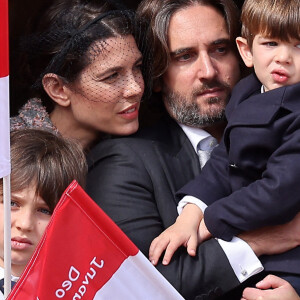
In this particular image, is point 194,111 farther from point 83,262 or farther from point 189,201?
point 83,262

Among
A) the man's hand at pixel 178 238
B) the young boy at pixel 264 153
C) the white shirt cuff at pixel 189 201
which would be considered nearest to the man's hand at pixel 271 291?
the young boy at pixel 264 153

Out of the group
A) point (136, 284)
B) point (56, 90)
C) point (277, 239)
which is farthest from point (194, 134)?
point (136, 284)

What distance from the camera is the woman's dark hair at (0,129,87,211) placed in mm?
3492

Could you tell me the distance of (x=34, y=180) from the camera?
11.5 ft

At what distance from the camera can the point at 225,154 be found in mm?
3766

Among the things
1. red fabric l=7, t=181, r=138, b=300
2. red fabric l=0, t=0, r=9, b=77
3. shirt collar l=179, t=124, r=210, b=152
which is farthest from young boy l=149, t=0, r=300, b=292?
red fabric l=0, t=0, r=9, b=77

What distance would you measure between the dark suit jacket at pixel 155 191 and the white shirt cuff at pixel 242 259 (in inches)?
0.9

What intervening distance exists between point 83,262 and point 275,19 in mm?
1240

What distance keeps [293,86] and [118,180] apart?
85cm

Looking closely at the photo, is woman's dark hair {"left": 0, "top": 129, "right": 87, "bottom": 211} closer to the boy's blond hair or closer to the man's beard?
the man's beard

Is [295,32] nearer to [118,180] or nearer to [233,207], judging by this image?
[233,207]

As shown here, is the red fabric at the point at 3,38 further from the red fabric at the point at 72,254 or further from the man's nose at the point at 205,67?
the man's nose at the point at 205,67

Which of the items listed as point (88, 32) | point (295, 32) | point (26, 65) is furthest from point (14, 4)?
point (295, 32)

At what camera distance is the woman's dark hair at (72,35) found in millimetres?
4133
